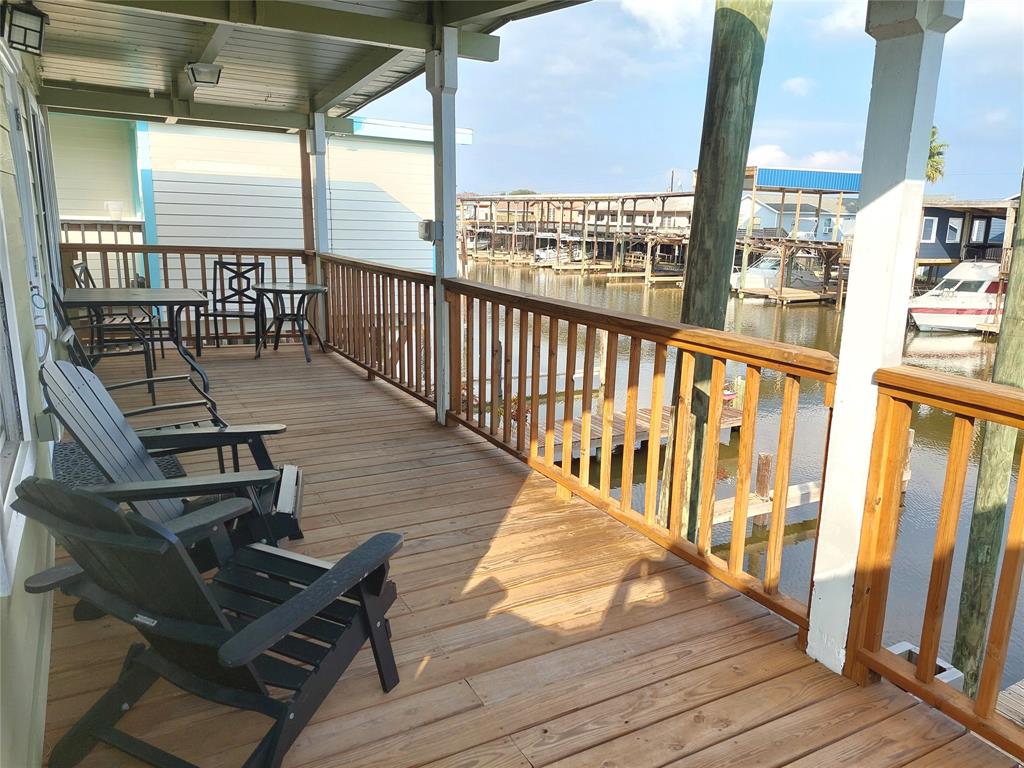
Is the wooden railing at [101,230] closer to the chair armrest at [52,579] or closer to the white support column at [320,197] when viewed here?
the white support column at [320,197]

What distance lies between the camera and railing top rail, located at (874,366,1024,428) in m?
1.54

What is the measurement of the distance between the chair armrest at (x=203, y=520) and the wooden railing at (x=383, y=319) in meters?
2.94

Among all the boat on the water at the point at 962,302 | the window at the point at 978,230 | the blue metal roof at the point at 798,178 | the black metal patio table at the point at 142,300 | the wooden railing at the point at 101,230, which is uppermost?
the blue metal roof at the point at 798,178

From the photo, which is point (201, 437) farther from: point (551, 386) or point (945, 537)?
point (945, 537)

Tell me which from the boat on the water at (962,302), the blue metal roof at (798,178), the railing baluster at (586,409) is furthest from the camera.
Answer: the blue metal roof at (798,178)

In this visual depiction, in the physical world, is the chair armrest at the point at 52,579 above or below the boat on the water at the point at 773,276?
above

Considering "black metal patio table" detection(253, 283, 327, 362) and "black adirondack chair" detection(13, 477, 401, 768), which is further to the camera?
"black metal patio table" detection(253, 283, 327, 362)

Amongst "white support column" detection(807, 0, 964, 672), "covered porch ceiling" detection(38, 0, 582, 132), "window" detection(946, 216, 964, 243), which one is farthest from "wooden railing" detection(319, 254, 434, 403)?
"window" detection(946, 216, 964, 243)

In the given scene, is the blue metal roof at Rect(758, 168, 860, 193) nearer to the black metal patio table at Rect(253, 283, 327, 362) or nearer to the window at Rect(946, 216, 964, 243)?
the window at Rect(946, 216, 964, 243)

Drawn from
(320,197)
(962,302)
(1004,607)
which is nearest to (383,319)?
(320,197)

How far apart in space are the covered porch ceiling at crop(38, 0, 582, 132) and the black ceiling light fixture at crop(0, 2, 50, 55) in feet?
0.58

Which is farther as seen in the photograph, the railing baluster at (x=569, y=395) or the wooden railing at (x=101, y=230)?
the wooden railing at (x=101, y=230)

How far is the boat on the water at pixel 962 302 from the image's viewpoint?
2353 cm

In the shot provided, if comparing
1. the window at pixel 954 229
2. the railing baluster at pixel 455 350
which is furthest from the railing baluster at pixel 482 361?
the window at pixel 954 229
